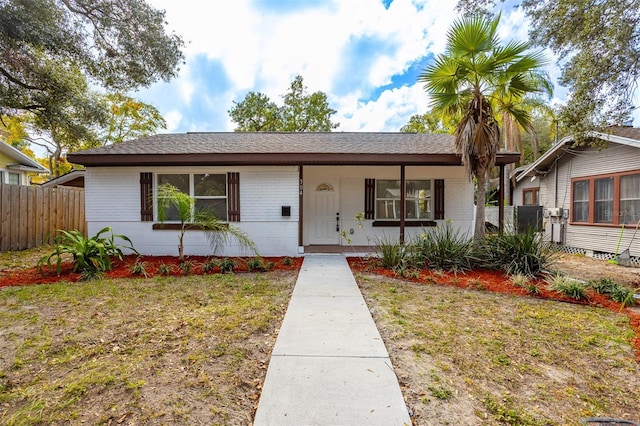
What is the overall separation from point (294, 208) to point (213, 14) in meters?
5.90

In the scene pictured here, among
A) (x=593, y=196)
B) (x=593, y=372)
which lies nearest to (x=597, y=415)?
(x=593, y=372)

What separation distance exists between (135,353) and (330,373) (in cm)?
192

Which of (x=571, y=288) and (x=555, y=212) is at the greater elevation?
(x=555, y=212)

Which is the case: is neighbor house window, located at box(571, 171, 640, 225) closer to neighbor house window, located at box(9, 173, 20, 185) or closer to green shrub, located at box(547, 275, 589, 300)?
green shrub, located at box(547, 275, 589, 300)

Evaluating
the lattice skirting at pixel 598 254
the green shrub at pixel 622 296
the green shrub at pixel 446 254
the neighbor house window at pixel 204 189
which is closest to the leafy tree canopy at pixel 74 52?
the neighbor house window at pixel 204 189

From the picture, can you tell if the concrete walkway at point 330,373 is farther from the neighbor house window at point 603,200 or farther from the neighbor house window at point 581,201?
the neighbor house window at point 581,201

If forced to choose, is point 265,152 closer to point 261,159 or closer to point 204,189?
point 261,159

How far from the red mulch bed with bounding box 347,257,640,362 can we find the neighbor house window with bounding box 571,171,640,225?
16.7 ft

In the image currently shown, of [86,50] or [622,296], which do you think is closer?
[622,296]

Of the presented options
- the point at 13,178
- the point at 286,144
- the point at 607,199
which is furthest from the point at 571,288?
the point at 13,178

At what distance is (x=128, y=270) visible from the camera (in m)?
6.56

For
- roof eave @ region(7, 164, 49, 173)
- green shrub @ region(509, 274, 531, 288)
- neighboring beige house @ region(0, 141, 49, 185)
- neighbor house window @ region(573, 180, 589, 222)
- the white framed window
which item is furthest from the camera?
the white framed window

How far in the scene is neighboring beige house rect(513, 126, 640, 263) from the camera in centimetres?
826

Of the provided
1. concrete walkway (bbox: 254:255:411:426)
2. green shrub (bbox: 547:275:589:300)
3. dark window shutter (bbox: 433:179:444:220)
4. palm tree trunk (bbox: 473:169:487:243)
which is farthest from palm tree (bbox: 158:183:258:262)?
green shrub (bbox: 547:275:589:300)
